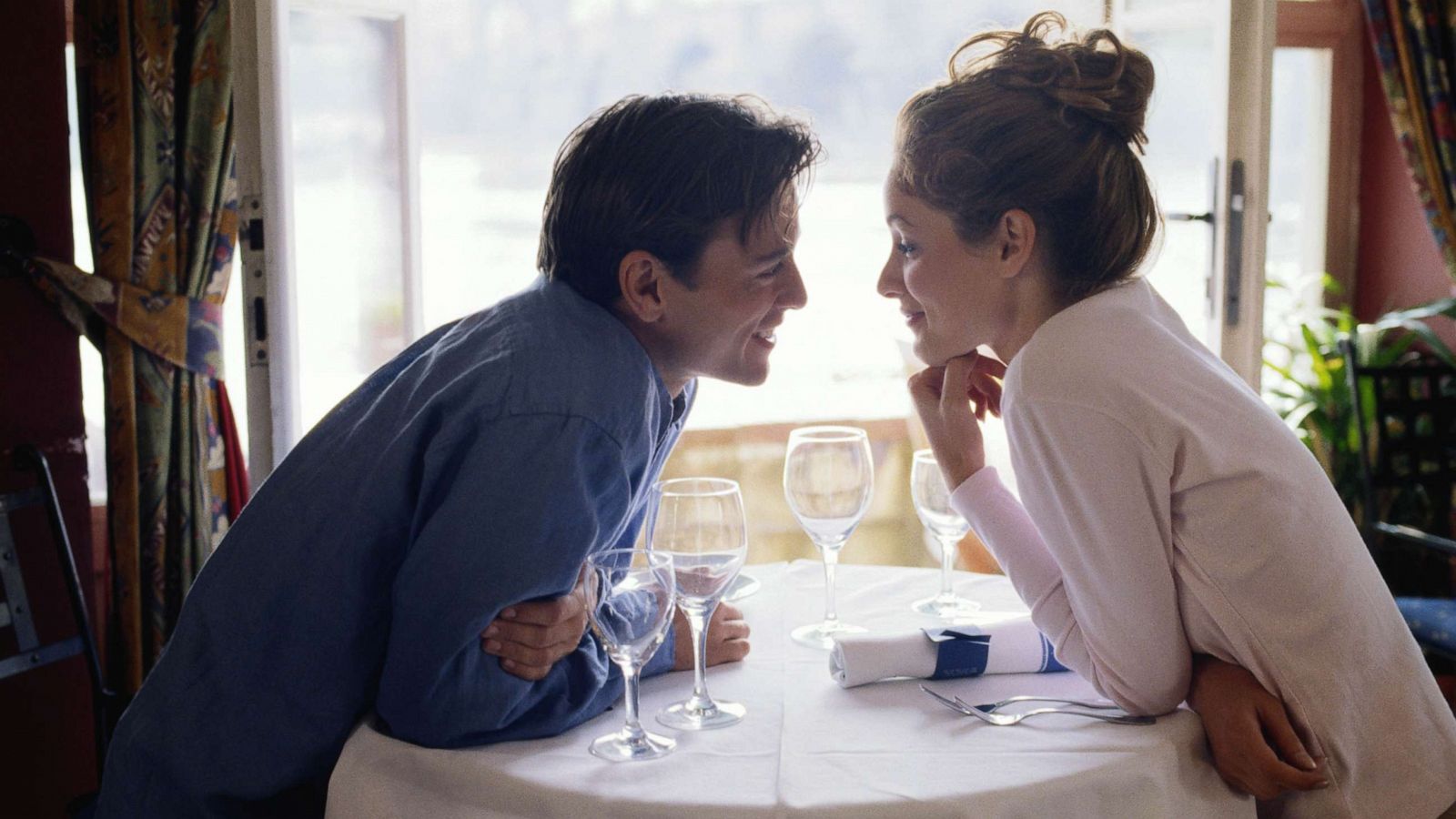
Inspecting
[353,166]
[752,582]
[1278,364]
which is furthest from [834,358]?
[752,582]

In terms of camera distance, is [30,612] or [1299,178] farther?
[1299,178]

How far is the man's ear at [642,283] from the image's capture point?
1.31 meters

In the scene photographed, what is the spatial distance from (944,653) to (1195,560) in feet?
0.84

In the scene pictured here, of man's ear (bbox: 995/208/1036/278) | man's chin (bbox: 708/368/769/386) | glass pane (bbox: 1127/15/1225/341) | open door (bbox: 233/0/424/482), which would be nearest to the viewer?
man's ear (bbox: 995/208/1036/278)

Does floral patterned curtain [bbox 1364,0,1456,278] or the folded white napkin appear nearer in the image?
the folded white napkin

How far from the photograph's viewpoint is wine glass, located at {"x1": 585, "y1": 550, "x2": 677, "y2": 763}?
102cm

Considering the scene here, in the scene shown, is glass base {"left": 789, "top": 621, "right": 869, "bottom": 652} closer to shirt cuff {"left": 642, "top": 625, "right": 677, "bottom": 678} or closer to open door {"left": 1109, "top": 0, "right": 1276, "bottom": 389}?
shirt cuff {"left": 642, "top": 625, "right": 677, "bottom": 678}

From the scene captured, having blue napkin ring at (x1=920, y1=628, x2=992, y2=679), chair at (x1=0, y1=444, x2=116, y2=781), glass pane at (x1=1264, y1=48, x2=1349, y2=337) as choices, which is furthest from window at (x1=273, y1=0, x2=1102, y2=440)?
blue napkin ring at (x1=920, y1=628, x2=992, y2=679)

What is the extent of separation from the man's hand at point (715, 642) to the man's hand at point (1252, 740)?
0.45 metres

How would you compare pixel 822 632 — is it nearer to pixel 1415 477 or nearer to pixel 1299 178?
pixel 1415 477

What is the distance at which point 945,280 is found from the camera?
1.37m

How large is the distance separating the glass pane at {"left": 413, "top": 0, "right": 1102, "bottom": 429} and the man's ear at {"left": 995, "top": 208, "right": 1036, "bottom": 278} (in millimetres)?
2389

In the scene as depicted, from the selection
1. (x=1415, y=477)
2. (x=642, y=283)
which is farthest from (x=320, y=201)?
(x=1415, y=477)

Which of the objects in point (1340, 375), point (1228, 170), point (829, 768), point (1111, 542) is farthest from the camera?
point (1340, 375)
